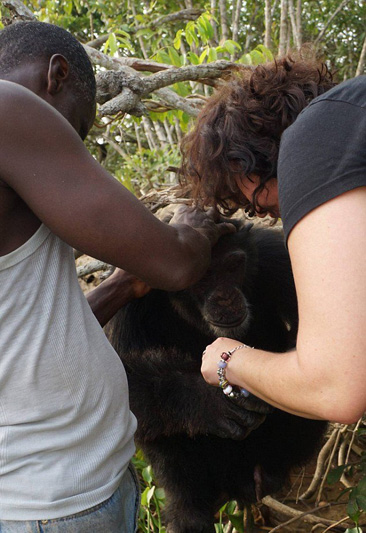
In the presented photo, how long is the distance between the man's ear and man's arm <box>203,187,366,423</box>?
83 centimetres

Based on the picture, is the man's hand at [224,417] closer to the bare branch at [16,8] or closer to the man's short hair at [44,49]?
the man's short hair at [44,49]

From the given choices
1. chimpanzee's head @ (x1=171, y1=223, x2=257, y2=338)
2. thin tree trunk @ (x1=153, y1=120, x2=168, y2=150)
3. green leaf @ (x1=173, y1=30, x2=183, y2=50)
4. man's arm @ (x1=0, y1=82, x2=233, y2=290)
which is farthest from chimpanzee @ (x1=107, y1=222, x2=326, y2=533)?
thin tree trunk @ (x1=153, y1=120, x2=168, y2=150)

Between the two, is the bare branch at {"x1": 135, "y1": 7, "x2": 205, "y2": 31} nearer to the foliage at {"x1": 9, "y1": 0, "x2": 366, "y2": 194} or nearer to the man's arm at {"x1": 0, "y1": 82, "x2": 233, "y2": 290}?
the foliage at {"x1": 9, "y1": 0, "x2": 366, "y2": 194}

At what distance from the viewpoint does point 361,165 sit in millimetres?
1542

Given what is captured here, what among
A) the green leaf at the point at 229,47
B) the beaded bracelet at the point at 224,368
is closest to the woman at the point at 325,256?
the beaded bracelet at the point at 224,368

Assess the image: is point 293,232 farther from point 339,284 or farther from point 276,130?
point 276,130

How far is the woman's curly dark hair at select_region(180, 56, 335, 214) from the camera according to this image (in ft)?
7.46

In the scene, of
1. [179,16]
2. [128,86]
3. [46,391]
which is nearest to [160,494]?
[46,391]

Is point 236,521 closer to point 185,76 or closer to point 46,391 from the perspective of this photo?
point 46,391

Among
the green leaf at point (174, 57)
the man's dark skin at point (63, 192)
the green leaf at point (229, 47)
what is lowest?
the green leaf at point (229, 47)

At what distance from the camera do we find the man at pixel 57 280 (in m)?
1.60

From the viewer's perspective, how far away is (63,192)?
5.26ft

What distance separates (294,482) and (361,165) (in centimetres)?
399


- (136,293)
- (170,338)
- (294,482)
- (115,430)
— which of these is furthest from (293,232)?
(294,482)
